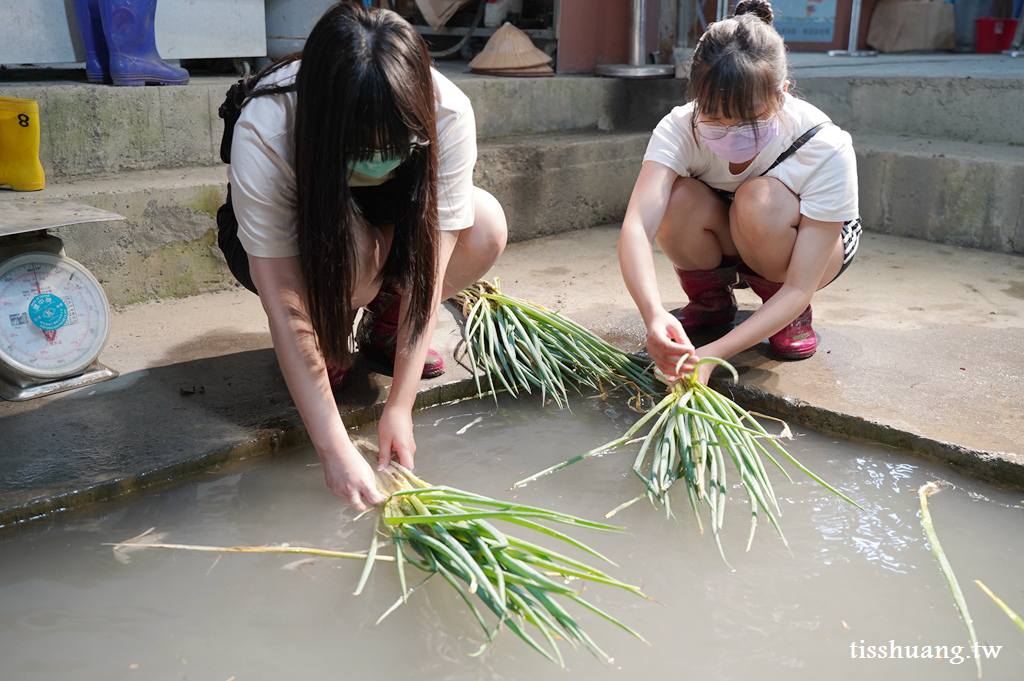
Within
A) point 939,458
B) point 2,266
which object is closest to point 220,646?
point 2,266

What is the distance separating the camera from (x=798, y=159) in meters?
2.03

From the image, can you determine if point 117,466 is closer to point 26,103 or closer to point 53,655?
point 53,655

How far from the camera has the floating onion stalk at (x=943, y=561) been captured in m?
1.22

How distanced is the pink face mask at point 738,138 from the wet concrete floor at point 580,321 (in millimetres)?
579

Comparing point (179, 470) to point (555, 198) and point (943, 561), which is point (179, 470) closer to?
point (943, 561)

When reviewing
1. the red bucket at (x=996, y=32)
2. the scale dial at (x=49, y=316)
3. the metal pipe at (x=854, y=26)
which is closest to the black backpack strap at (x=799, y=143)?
the scale dial at (x=49, y=316)

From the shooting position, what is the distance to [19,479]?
1627 mm

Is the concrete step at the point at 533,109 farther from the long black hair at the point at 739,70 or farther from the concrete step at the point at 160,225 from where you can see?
the long black hair at the point at 739,70

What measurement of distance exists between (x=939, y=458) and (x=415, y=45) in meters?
1.38

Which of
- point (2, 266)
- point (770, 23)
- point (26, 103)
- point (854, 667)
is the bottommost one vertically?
point (854, 667)

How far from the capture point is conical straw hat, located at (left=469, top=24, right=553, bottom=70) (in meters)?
4.00

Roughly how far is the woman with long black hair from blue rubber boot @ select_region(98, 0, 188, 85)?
5.10ft

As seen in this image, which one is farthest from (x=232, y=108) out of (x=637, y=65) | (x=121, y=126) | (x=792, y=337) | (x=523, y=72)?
(x=637, y=65)

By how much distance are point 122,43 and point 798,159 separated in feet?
7.46
